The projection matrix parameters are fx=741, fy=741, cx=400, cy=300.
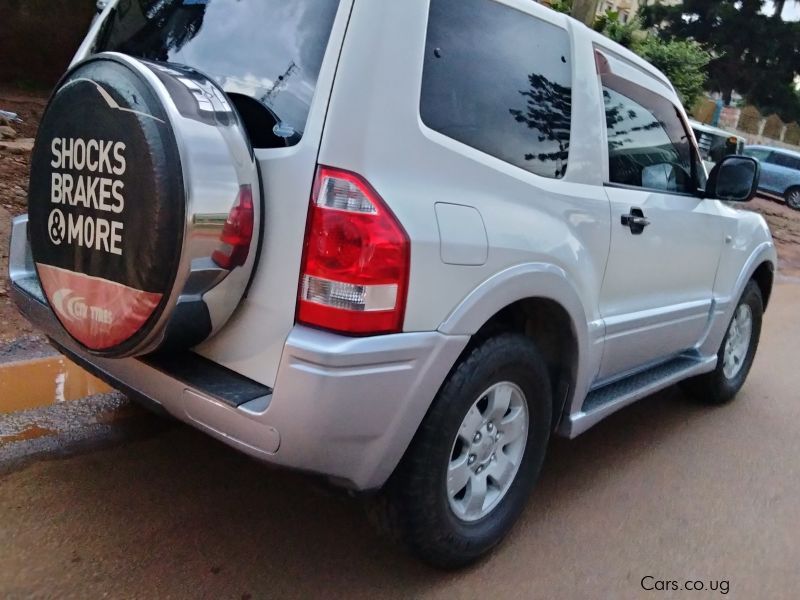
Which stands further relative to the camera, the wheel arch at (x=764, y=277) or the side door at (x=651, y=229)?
the wheel arch at (x=764, y=277)

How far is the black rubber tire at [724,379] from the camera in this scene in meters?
4.72

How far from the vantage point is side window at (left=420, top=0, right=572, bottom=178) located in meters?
2.34

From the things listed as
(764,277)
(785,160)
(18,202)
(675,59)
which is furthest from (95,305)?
(785,160)

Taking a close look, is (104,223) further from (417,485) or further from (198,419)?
(417,485)

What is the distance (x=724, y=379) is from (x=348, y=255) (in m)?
3.60

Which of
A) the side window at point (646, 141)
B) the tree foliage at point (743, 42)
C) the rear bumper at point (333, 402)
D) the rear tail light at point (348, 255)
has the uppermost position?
the tree foliage at point (743, 42)

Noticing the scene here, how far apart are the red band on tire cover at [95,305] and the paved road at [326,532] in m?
0.70

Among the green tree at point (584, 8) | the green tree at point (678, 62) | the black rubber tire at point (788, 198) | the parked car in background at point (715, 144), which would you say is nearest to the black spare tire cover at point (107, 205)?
the green tree at point (584, 8)

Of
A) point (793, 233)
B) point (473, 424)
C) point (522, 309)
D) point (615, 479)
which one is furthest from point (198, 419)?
point (793, 233)

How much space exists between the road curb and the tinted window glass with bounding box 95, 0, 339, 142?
6.06 ft

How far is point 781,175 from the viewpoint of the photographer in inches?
829

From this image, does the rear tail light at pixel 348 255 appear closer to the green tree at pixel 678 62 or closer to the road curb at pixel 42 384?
the road curb at pixel 42 384

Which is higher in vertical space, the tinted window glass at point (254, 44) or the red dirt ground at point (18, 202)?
the tinted window glass at point (254, 44)

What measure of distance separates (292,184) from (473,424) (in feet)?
3.42
